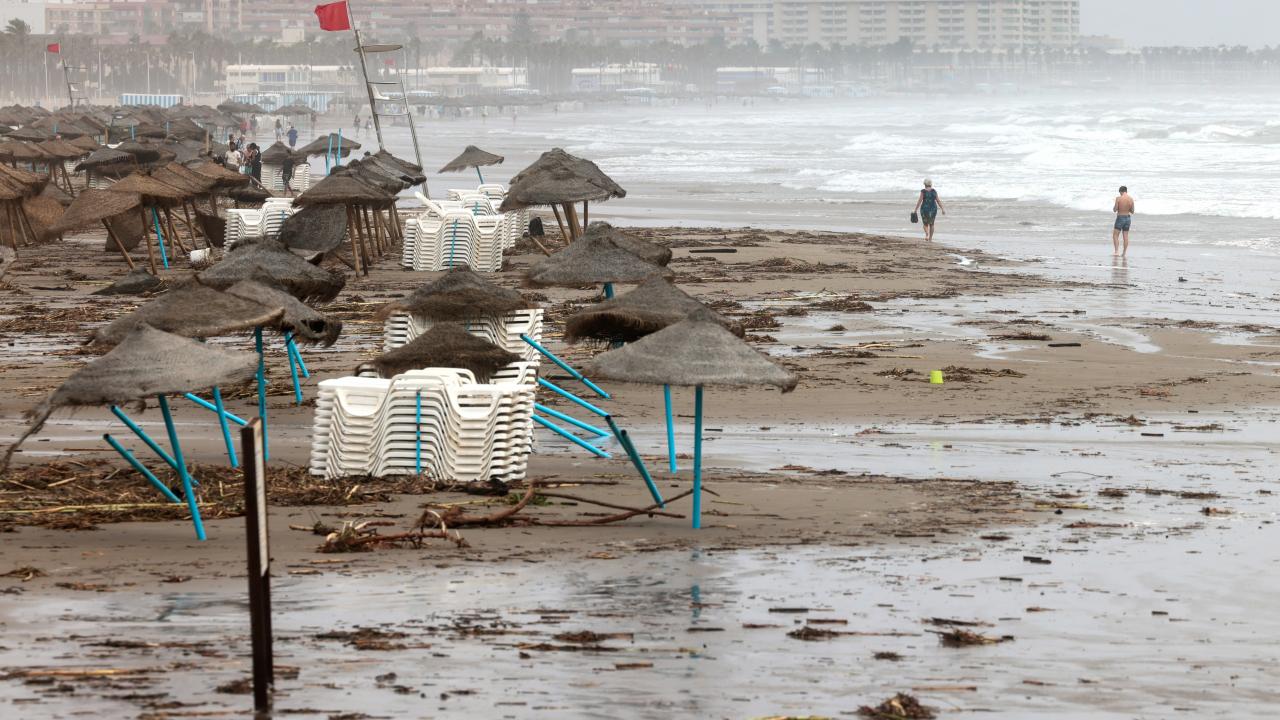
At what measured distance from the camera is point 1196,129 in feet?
279

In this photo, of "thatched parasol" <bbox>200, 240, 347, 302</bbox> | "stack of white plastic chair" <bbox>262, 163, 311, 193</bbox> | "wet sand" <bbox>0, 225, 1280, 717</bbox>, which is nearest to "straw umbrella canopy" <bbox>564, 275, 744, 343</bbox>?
"wet sand" <bbox>0, 225, 1280, 717</bbox>

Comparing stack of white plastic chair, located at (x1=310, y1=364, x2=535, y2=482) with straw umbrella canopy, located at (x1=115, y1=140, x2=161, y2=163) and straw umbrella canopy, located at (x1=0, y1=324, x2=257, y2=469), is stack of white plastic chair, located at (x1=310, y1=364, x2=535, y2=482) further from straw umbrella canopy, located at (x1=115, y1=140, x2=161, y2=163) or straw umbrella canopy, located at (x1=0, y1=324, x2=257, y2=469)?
straw umbrella canopy, located at (x1=115, y1=140, x2=161, y2=163)

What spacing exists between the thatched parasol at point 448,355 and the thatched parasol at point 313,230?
10.3 meters

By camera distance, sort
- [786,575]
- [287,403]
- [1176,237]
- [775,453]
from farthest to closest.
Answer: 1. [1176,237]
2. [287,403]
3. [775,453]
4. [786,575]

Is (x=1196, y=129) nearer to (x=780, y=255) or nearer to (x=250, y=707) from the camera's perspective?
(x=780, y=255)

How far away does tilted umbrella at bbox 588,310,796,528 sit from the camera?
32.2 ft

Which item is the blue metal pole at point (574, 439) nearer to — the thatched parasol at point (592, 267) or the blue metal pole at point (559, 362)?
the blue metal pole at point (559, 362)

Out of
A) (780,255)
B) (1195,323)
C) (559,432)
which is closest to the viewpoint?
(559,432)

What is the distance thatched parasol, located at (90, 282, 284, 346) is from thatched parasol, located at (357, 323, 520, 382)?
1186mm

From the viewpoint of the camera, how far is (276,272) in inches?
550

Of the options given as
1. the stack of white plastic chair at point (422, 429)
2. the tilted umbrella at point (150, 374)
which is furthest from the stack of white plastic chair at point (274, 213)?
the tilted umbrella at point (150, 374)

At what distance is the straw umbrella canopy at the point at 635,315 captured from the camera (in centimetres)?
1216

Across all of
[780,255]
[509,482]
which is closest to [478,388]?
[509,482]

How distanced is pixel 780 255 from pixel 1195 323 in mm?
9960
